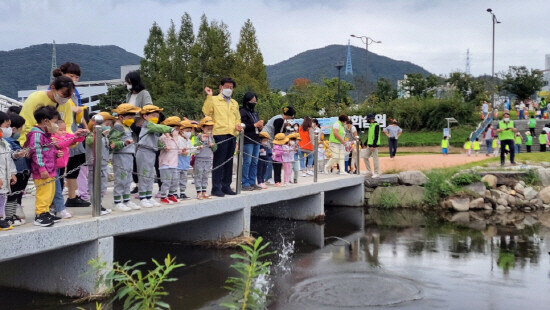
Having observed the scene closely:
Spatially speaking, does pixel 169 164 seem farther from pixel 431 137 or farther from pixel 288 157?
pixel 431 137

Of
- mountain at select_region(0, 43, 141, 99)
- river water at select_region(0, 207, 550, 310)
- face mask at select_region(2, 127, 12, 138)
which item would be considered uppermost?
mountain at select_region(0, 43, 141, 99)

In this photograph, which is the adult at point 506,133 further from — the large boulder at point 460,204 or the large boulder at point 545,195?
the large boulder at point 460,204

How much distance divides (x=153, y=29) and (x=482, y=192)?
161 feet

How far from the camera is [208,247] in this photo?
8.78m

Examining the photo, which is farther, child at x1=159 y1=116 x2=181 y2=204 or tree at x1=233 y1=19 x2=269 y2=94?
tree at x1=233 y1=19 x2=269 y2=94

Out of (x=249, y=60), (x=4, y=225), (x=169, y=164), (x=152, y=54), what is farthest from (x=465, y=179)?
(x=152, y=54)

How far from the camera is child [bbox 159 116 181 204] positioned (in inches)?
293

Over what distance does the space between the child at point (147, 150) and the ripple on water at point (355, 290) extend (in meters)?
2.24

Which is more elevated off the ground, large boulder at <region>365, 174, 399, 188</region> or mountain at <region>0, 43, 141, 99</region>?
mountain at <region>0, 43, 141, 99</region>

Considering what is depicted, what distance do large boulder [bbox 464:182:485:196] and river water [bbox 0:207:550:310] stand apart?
1.75 meters

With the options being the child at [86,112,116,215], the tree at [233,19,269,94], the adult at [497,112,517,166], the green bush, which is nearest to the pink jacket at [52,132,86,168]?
the child at [86,112,116,215]


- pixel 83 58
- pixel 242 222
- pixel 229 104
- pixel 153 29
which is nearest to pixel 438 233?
pixel 242 222

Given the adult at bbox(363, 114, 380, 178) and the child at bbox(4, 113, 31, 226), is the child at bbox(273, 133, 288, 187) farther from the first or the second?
the child at bbox(4, 113, 31, 226)

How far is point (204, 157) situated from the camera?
832 cm
